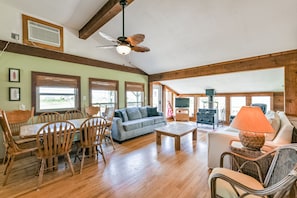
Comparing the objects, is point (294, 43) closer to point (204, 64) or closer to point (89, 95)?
point (204, 64)

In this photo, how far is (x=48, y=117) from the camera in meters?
3.47

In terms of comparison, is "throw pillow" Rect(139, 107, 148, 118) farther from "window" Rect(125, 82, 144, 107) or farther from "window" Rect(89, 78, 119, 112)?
"window" Rect(89, 78, 119, 112)

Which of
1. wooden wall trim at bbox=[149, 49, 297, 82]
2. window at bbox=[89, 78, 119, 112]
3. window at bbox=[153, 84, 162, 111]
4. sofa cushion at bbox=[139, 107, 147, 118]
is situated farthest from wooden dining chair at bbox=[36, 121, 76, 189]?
window at bbox=[153, 84, 162, 111]

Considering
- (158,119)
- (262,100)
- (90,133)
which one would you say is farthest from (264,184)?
(262,100)

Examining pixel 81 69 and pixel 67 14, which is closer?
pixel 67 14

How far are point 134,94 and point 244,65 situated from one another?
3.85m

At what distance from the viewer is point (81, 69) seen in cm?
422

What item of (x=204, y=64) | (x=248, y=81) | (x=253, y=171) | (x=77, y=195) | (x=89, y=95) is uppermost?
(x=204, y=64)

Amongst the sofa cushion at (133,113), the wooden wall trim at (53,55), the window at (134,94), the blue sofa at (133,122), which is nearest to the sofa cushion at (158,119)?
the blue sofa at (133,122)

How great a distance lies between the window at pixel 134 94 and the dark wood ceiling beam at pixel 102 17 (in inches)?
88.3

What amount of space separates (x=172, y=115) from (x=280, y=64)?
5.18 m

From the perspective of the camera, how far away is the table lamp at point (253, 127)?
1667 millimetres

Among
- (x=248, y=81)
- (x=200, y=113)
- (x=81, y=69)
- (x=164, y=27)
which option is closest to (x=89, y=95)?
(x=81, y=69)

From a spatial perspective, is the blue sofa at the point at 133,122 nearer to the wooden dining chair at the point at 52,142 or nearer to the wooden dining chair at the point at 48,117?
the wooden dining chair at the point at 48,117
